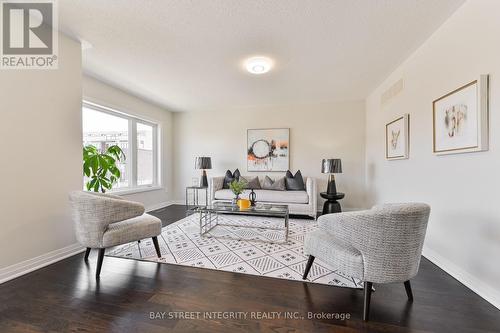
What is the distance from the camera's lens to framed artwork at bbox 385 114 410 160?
2922mm

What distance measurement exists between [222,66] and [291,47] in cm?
103

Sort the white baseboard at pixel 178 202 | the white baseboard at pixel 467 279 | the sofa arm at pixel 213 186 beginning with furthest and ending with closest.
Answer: the white baseboard at pixel 178 202 → the sofa arm at pixel 213 186 → the white baseboard at pixel 467 279

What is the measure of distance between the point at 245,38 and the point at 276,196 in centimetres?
287

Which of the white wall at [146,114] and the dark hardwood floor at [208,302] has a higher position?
the white wall at [146,114]

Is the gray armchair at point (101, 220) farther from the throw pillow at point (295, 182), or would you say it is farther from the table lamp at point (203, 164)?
the throw pillow at point (295, 182)

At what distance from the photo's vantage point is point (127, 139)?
449 centimetres

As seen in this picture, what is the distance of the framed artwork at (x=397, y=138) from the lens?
9.59ft

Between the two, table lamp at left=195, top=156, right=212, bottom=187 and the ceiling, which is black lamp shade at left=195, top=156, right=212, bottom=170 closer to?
table lamp at left=195, top=156, right=212, bottom=187

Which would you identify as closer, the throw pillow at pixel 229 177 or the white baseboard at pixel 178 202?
the throw pillow at pixel 229 177

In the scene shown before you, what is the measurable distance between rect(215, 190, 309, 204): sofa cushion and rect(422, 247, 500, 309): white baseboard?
2066mm

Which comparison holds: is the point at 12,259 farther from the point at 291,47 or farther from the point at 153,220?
the point at 291,47

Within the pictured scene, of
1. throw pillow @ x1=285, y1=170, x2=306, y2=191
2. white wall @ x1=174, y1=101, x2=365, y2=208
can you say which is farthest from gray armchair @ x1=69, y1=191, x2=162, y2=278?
white wall @ x1=174, y1=101, x2=365, y2=208

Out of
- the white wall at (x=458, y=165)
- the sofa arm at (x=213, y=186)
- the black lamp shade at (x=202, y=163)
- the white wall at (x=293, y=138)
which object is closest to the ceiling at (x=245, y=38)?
the white wall at (x=458, y=165)

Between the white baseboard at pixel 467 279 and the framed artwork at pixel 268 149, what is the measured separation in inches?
125
